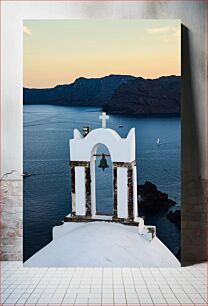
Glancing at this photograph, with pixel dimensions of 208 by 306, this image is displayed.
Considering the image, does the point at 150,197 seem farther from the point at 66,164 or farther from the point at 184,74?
the point at 184,74

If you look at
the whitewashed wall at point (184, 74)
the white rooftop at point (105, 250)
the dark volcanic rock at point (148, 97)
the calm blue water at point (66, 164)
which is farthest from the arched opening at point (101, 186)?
the whitewashed wall at point (184, 74)

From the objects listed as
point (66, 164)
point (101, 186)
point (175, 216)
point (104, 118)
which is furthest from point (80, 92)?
point (175, 216)

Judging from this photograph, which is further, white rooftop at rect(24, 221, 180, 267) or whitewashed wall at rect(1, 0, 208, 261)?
whitewashed wall at rect(1, 0, 208, 261)

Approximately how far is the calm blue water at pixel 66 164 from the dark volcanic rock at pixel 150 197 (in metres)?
0.04

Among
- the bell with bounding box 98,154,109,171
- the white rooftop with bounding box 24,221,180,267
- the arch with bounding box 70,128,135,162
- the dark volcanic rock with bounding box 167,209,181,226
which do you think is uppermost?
the arch with bounding box 70,128,135,162

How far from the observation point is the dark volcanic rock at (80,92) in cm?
383

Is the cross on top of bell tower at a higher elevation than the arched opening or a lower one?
higher

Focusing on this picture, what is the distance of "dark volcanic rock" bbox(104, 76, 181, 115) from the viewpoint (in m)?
3.84

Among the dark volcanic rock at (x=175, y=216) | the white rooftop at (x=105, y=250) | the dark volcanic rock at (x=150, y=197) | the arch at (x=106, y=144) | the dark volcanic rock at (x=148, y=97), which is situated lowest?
the white rooftop at (x=105, y=250)

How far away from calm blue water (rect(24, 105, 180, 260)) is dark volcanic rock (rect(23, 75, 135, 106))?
57 millimetres

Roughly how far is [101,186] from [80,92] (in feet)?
2.21

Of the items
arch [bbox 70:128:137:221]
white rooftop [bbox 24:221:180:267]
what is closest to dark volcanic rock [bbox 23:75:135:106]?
arch [bbox 70:128:137:221]

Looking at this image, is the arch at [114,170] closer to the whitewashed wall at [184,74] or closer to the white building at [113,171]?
the white building at [113,171]

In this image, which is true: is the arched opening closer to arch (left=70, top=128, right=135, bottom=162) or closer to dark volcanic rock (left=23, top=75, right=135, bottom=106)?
arch (left=70, top=128, right=135, bottom=162)
